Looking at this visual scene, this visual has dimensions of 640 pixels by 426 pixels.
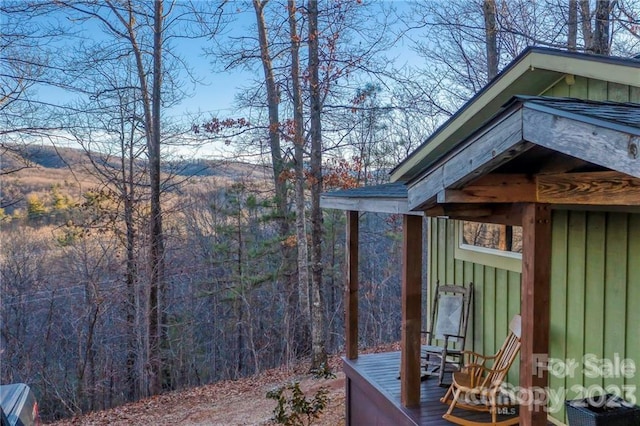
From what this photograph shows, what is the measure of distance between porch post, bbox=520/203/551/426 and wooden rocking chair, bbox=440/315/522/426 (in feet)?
3.62

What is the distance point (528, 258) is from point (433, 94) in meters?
11.0

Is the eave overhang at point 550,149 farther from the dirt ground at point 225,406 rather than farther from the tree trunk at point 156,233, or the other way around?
the tree trunk at point 156,233

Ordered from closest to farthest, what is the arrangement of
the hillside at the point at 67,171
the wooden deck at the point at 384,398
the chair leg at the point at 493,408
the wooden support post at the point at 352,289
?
the chair leg at the point at 493,408 < the wooden deck at the point at 384,398 < the wooden support post at the point at 352,289 < the hillside at the point at 67,171

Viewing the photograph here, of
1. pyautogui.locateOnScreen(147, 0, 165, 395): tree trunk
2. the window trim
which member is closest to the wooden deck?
the window trim

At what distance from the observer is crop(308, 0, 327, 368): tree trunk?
9398mm

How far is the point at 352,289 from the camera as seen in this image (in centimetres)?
568

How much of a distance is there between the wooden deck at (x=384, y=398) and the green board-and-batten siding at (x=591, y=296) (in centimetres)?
70

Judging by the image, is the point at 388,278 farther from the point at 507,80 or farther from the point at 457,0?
the point at 507,80

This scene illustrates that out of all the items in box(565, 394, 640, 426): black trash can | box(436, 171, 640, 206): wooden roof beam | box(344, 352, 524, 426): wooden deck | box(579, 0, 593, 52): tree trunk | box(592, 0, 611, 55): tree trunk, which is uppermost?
box(579, 0, 593, 52): tree trunk

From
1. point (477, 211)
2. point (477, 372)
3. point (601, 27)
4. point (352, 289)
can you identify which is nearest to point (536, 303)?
point (477, 211)

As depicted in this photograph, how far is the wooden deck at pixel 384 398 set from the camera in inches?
156

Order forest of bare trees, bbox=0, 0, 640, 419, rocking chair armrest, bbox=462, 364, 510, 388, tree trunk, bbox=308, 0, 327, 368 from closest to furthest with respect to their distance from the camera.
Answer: rocking chair armrest, bbox=462, 364, 510, 388 < tree trunk, bbox=308, 0, 327, 368 < forest of bare trees, bbox=0, 0, 640, 419

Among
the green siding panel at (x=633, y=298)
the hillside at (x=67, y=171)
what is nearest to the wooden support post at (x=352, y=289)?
the green siding panel at (x=633, y=298)

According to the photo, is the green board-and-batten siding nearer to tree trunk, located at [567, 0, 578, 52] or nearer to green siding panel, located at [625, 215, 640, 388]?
green siding panel, located at [625, 215, 640, 388]
